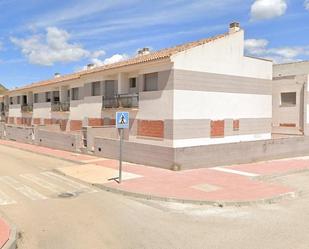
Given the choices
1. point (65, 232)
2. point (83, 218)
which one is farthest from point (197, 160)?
point (65, 232)

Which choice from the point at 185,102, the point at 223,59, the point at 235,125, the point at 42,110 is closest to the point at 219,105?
the point at 235,125

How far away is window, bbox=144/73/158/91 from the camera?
2219 centimetres

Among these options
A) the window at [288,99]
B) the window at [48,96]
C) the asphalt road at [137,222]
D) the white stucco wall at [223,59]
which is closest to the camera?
the asphalt road at [137,222]

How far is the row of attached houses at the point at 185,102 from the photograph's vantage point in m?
20.6

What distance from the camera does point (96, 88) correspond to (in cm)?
2931

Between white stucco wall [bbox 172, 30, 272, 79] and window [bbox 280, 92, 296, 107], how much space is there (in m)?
5.33

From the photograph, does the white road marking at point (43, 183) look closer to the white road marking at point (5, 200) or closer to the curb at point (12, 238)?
the white road marking at point (5, 200)

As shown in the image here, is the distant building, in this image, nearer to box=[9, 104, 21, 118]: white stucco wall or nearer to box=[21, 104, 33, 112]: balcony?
box=[21, 104, 33, 112]: balcony

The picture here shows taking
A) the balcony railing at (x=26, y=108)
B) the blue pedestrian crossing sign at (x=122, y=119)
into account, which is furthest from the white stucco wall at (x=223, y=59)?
the balcony railing at (x=26, y=108)

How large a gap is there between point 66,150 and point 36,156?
256 centimetres

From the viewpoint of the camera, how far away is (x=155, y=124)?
21875 mm

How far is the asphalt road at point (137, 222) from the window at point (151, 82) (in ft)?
30.2

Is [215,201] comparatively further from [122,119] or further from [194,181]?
[122,119]

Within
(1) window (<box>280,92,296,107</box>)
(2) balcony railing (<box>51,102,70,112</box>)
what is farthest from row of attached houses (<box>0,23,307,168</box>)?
(2) balcony railing (<box>51,102,70,112</box>)
